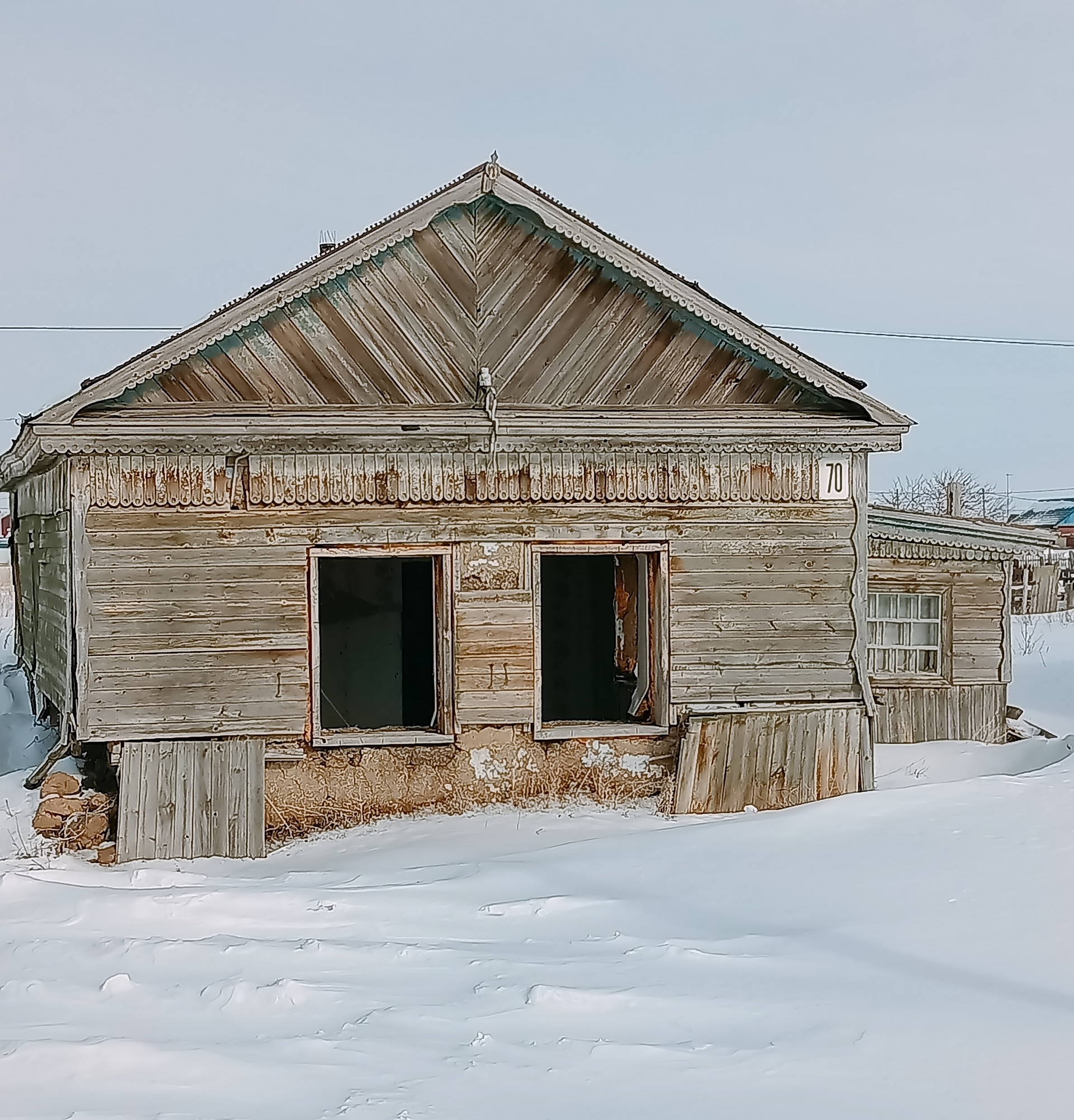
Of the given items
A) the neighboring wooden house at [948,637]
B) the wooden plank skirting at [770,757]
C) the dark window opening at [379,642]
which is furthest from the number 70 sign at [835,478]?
the dark window opening at [379,642]

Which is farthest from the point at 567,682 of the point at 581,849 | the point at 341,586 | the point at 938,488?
the point at 938,488

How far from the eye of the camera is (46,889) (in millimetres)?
7402

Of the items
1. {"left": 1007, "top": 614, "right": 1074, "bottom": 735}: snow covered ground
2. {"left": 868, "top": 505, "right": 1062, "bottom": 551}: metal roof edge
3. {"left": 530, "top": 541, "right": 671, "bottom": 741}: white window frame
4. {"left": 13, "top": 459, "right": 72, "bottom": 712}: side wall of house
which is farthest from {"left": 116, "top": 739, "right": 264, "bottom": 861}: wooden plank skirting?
{"left": 1007, "top": 614, "right": 1074, "bottom": 735}: snow covered ground

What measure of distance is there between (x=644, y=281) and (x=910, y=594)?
7.74 metres

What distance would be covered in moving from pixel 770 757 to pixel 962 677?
21.3ft

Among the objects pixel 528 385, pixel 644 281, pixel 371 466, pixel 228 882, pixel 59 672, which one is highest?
→ pixel 644 281

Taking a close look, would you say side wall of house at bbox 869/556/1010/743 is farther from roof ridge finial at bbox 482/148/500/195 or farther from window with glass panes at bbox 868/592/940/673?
roof ridge finial at bbox 482/148/500/195

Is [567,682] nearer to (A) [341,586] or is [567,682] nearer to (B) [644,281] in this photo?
(A) [341,586]

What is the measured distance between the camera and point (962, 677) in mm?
17062

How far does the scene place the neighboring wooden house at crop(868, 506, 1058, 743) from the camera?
1677 cm

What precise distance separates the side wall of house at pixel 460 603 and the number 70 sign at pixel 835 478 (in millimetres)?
146

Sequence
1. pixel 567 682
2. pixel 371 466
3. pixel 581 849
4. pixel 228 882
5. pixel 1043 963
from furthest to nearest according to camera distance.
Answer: pixel 567 682 < pixel 371 466 < pixel 581 849 < pixel 228 882 < pixel 1043 963

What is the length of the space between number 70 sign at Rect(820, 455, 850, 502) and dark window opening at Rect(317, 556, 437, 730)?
6.32 metres

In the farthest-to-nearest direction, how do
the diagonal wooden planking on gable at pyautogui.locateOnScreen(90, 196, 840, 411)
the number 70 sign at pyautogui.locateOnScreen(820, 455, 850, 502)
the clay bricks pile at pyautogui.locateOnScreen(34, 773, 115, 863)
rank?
the number 70 sign at pyautogui.locateOnScreen(820, 455, 850, 502) → the diagonal wooden planking on gable at pyautogui.locateOnScreen(90, 196, 840, 411) → the clay bricks pile at pyautogui.locateOnScreen(34, 773, 115, 863)
